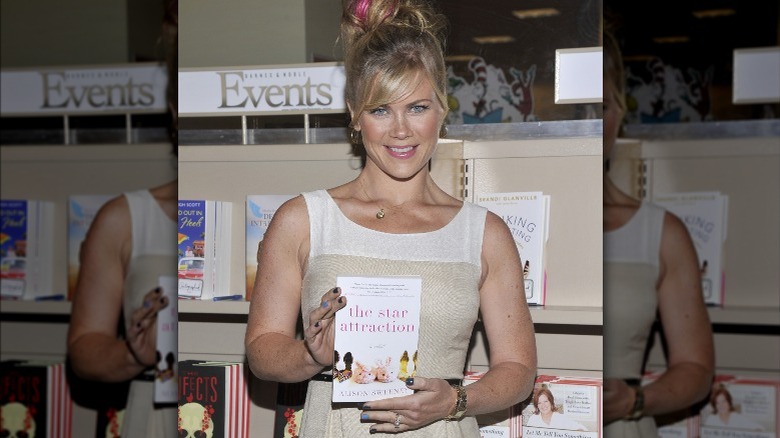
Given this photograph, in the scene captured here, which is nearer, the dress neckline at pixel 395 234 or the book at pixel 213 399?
the dress neckline at pixel 395 234

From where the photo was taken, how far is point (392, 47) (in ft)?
5.12

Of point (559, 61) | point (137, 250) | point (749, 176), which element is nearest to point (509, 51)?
point (559, 61)

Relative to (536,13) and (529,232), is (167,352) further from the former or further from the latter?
(536,13)

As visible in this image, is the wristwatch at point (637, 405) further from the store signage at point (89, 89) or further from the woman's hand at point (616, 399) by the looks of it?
the store signage at point (89, 89)

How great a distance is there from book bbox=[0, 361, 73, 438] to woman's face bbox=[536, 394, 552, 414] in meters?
1.61

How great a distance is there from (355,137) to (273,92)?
238 millimetres

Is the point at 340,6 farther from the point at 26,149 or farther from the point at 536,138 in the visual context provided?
the point at 26,149

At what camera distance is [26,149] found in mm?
2719

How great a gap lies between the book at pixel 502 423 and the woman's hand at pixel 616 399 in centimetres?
20

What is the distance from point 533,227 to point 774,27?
0.63m

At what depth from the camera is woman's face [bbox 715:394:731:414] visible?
5.85ft

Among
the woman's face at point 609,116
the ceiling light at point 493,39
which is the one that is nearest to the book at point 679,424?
the woman's face at point 609,116

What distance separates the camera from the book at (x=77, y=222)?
8.65ft

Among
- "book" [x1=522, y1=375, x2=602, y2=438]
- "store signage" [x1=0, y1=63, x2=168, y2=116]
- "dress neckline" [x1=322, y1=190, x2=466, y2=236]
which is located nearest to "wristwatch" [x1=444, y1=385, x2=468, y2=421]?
"book" [x1=522, y1=375, x2=602, y2=438]
